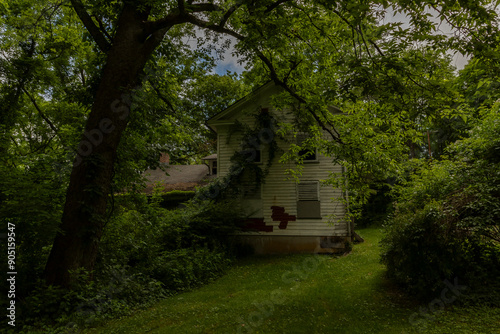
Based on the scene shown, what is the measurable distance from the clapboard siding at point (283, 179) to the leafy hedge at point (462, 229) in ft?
24.2

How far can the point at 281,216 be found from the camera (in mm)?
15391

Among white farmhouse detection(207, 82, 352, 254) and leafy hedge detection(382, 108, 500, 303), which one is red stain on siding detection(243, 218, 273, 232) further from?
leafy hedge detection(382, 108, 500, 303)

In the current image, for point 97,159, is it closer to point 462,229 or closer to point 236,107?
point 462,229

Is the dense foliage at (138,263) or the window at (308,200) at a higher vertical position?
the window at (308,200)

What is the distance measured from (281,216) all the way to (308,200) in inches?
63.6

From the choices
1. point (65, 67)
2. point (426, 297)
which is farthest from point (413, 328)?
point (65, 67)

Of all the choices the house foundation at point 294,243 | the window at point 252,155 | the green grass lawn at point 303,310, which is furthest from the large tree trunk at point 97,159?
the house foundation at point 294,243

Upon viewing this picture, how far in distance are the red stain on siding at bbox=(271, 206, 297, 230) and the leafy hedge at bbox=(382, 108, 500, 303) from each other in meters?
7.98

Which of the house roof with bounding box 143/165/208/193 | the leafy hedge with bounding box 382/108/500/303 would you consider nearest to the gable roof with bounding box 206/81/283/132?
the leafy hedge with bounding box 382/108/500/303

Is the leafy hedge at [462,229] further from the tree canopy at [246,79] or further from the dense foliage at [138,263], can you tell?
the dense foliage at [138,263]

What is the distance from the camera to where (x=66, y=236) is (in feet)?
19.9

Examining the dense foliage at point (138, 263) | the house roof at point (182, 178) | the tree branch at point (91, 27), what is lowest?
the dense foliage at point (138, 263)

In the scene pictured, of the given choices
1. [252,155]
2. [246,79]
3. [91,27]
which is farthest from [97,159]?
[252,155]

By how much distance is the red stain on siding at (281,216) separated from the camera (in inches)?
601
